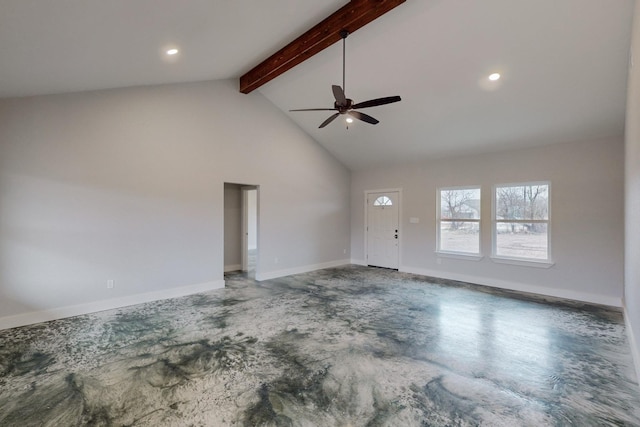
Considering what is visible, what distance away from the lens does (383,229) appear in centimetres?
758

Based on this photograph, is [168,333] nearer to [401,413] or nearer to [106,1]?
[401,413]

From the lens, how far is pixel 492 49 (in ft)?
11.9

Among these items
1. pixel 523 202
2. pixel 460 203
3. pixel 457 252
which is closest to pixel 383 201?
pixel 460 203

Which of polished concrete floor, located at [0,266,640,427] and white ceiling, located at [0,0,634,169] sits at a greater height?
white ceiling, located at [0,0,634,169]

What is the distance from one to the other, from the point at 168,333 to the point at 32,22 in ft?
10.5

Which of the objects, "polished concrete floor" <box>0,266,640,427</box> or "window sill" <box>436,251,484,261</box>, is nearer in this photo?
"polished concrete floor" <box>0,266,640,427</box>

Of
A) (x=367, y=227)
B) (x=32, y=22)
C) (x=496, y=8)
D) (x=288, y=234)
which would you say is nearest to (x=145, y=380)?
(x=32, y=22)

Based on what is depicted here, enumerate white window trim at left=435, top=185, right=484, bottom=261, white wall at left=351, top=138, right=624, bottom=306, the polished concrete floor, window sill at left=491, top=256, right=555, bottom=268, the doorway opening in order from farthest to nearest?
1. the doorway opening
2. white window trim at left=435, top=185, right=484, bottom=261
3. window sill at left=491, top=256, right=555, bottom=268
4. white wall at left=351, top=138, right=624, bottom=306
5. the polished concrete floor

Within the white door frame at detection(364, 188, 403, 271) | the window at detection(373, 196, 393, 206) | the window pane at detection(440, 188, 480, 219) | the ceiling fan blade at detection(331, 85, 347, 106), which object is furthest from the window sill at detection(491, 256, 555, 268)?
the ceiling fan blade at detection(331, 85, 347, 106)

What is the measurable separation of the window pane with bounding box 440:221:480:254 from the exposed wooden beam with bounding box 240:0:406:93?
14.9 ft

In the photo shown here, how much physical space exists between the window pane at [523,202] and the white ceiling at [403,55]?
85 cm

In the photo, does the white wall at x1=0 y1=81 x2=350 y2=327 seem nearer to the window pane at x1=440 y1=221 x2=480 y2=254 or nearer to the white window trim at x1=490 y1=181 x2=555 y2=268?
the window pane at x1=440 y1=221 x2=480 y2=254

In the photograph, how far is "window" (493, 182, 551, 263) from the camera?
17.3ft

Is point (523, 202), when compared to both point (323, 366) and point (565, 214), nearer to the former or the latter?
point (565, 214)
